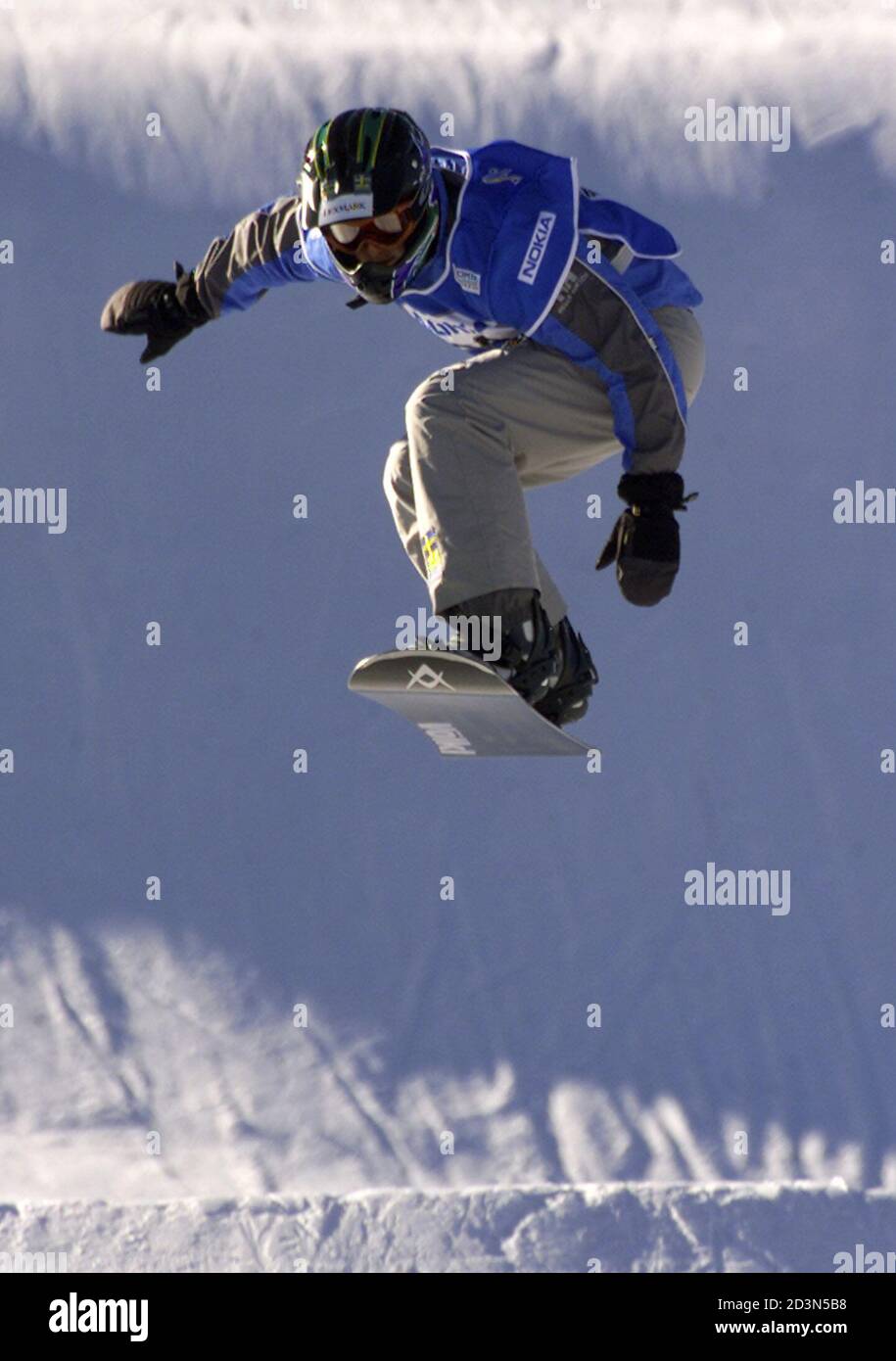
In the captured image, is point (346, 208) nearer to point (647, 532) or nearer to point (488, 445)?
point (488, 445)

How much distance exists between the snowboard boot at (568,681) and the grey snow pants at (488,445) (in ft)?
1.46

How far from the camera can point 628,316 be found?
15.9 feet

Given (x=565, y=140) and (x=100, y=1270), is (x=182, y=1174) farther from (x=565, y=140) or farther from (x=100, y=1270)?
(x=565, y=140)

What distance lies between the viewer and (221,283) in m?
5.41

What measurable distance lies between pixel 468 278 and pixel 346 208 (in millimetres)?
373

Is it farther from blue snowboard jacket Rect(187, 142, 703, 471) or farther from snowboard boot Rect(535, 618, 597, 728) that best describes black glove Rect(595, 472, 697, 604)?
snowboard boot Rect(535, 618, 597, 728)

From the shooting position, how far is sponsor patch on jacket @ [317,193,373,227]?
4.61m

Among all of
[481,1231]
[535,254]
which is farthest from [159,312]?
[481,1231]

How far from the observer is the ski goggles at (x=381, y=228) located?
4633 mm

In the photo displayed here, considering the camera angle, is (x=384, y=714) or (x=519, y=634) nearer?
(x=519, y=634)

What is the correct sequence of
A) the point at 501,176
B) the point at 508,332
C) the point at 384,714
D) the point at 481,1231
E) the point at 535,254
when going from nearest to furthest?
the point at 535,254 < the point at 501,176 < the point at 508,332 < the point at 481,1231 < the point at 384,714

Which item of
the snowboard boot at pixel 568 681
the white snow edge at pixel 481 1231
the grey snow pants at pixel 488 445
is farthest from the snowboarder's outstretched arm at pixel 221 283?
the white snow edge at pixel 481 1231

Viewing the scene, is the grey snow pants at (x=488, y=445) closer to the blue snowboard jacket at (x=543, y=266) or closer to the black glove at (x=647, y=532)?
the blue snowboard jacket at (x=543, y=266)

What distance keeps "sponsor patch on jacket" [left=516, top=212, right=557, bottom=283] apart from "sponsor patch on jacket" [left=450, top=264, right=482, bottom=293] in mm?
116
